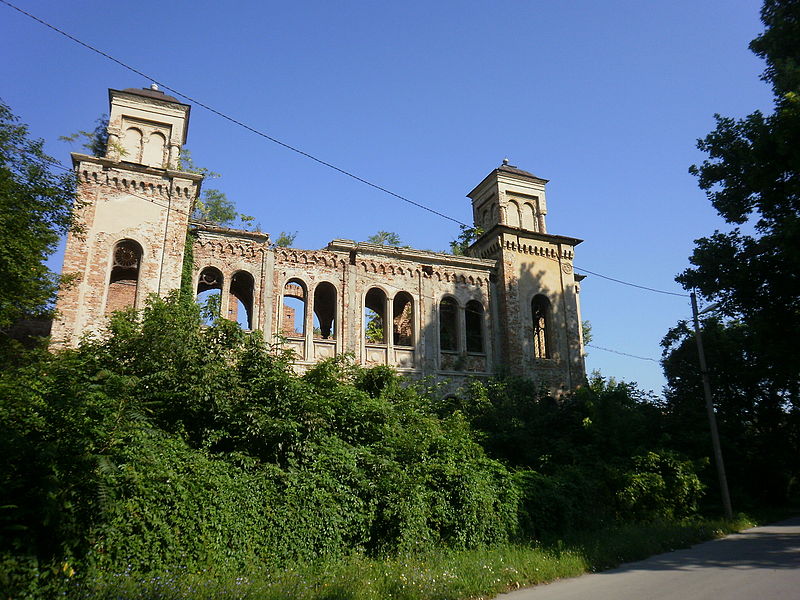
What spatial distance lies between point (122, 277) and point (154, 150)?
6411 millimetres

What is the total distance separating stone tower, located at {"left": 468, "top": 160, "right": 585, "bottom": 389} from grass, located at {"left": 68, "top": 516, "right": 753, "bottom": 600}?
33.8ft

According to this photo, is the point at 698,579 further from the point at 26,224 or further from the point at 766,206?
the point at 26,224

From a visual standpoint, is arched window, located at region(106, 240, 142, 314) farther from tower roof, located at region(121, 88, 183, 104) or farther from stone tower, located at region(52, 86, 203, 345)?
tower roof, located at region(121, 88, 183, 104)

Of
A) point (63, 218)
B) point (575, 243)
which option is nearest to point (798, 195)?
point (575, 243)

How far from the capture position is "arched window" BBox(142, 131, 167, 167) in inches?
776

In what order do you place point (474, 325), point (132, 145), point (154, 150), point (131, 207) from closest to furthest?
point (131, 207) < point (132, 145) < point (154, 150) < point (474, 325)

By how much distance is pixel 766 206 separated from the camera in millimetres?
15898

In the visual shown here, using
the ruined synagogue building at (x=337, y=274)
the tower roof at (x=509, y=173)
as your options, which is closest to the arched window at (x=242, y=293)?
the ruined synagogue building at (x=337, y=274)

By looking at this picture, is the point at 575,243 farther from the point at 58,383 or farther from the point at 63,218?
the point at 58,383

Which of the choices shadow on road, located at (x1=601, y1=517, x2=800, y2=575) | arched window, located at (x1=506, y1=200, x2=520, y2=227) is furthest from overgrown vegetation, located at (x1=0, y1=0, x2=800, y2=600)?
arched window, located at (x1=506, y1=200, x2=520, y2=227)

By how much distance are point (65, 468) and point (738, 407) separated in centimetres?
2866

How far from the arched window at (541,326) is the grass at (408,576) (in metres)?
11.8

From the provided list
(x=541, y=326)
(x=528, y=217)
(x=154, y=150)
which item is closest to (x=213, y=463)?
(x=154, y=150)

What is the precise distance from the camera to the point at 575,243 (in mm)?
25312
